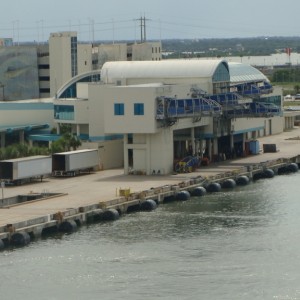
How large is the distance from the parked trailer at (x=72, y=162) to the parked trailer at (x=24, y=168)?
0.60 meters

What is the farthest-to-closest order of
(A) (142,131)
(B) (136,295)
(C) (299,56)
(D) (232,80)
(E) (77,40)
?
(C) (299,56) → (E) (77,40) → (D) (232,80) → (A) (142,131) → (B) (136,295)

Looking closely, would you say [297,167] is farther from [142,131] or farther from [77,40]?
[77,40]

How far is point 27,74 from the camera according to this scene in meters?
65.4

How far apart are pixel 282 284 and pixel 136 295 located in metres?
2.90

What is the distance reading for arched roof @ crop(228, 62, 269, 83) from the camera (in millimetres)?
52744

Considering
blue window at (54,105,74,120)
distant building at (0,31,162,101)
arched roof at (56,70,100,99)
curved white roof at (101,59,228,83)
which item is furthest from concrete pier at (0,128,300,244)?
distant building at (0,31,162,101)

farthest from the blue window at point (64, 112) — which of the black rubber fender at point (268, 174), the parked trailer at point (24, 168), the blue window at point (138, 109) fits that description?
the black rubber fender at point (268, 174)

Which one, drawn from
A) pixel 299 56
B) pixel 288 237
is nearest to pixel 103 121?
pixel 288 237

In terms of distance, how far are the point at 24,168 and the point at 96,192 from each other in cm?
310

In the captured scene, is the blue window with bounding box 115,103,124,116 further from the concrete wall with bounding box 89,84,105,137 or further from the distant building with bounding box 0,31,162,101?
the distant building with bounding box 0,31,162,101

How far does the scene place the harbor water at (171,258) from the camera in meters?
27.0

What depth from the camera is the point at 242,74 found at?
177ft

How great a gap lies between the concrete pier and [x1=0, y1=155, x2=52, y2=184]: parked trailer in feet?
1.08

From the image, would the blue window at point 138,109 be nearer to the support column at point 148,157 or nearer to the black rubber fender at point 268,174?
the support column at point 148,157
